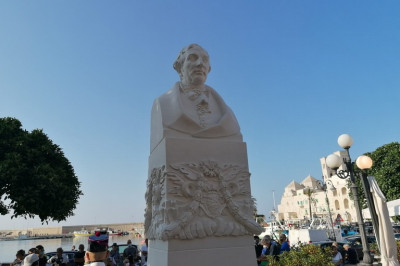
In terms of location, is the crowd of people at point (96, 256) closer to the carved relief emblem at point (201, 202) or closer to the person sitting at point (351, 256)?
the carved relief emblem at point (201, 202)

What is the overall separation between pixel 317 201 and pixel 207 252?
77.2 metres

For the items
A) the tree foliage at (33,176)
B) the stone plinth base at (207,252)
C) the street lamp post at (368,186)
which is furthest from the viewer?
the tree foliage at (33,176)

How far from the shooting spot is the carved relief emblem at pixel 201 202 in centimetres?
359

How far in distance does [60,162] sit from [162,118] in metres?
16.9

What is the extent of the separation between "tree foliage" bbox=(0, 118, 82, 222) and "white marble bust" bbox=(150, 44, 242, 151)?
1399cm

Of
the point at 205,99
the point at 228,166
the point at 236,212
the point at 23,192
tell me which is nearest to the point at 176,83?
the point at 205,99

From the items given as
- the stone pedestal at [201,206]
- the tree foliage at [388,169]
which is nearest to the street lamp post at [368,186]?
the stone pedestal at [201,206]

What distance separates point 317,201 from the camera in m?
73.1

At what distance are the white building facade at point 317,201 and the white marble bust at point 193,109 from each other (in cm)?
Result: 5180

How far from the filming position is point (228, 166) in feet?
13.4

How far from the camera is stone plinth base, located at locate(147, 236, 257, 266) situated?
3.50 m

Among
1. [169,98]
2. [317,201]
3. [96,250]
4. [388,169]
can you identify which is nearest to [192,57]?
[169,98]

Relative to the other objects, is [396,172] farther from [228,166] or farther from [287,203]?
[287,203]

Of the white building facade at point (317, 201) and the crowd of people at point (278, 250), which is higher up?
the white building facade at point (317, 201)
